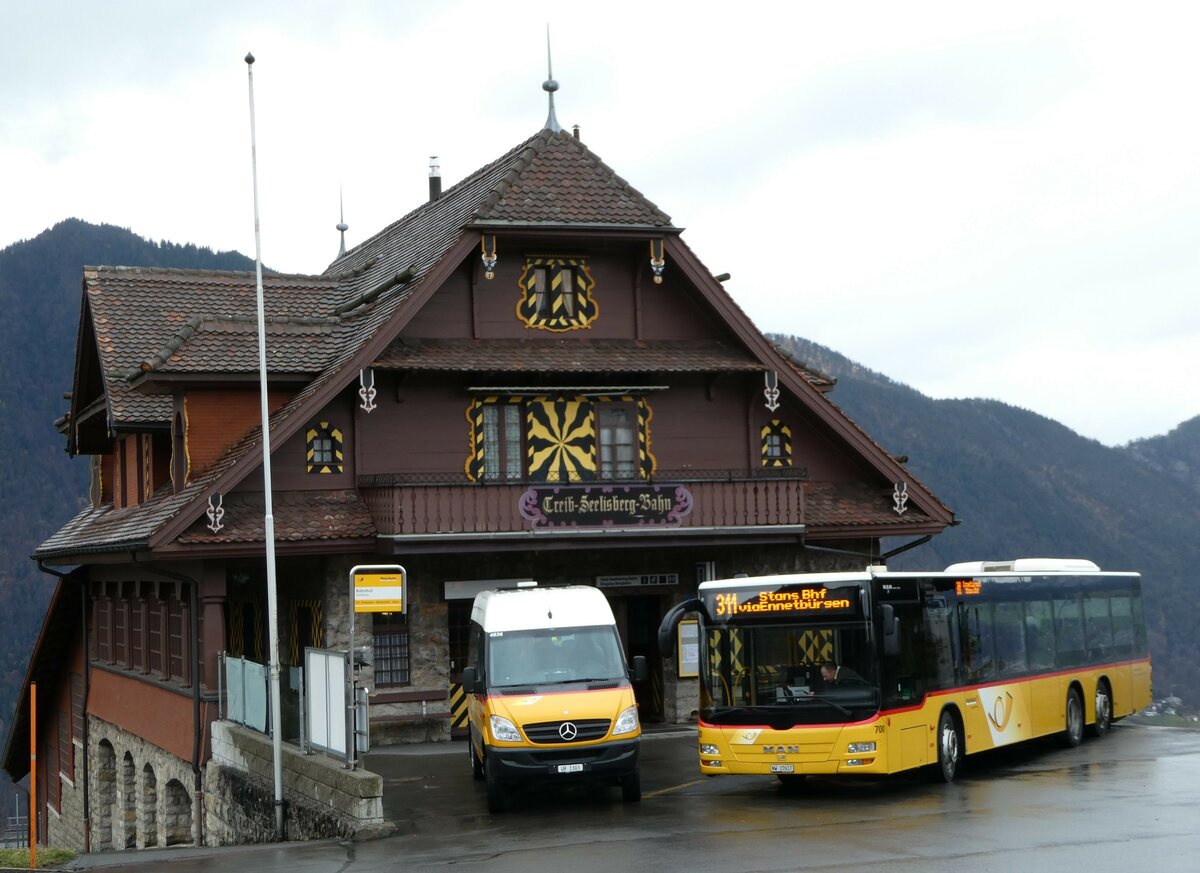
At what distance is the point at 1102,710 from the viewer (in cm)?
2606

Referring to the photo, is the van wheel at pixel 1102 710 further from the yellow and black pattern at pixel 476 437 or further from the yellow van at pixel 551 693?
the yellow and black pattern at pixel 476 437

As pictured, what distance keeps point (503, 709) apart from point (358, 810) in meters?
2.27

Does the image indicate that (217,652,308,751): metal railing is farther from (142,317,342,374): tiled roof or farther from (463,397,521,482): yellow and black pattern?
(463,397,521,482): yellow and black pattern

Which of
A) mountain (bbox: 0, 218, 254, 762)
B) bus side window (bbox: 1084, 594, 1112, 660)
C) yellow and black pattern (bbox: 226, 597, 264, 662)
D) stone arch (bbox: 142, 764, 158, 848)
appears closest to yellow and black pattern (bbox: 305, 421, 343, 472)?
yellow and black pattern (bbox: 226, 597, 264, 662)

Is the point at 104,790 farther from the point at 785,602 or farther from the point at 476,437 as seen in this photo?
the point at 785,602

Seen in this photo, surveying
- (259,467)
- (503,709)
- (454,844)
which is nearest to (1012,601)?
(503,709)

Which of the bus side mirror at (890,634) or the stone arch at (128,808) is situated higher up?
the bus side mirror at (890,634)

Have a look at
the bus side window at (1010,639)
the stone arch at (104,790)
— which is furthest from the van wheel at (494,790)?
the stone arch at (104,790)

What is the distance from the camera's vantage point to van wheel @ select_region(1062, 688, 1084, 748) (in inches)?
971

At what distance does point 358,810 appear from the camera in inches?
710

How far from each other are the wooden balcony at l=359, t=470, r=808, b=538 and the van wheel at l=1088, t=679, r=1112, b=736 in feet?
19.1

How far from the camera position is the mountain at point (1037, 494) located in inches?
4734

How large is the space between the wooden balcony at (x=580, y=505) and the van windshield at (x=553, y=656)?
6.64 metres

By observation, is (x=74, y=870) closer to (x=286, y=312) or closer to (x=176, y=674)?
(x=176, y=674)
